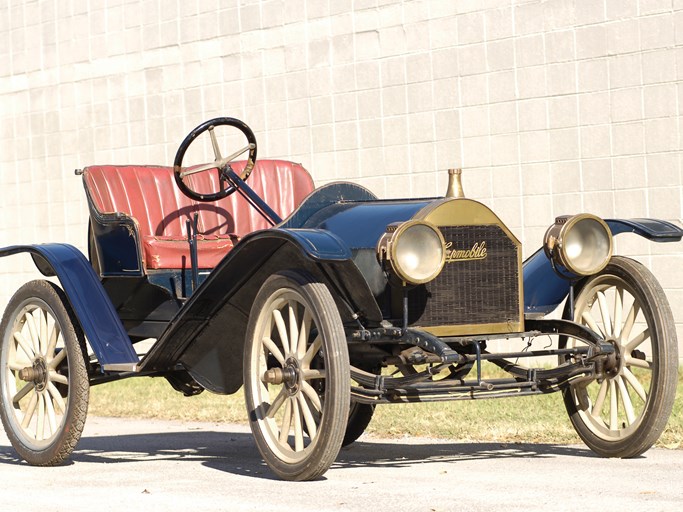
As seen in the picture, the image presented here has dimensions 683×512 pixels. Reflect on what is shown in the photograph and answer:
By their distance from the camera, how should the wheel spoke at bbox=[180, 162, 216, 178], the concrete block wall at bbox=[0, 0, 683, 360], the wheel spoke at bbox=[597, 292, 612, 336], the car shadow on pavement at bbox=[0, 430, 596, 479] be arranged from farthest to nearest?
the concrete block wall at bbox=[0, 0, 683, 360]
the wheel spoke at bbox=[180, 162, 216, 178]
the car shadow on pavement at bbox=[0, 430, 596, 479]
the wheel spoke at bbox=[597, 292, 612, 336]

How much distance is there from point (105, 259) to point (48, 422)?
3.05 feet

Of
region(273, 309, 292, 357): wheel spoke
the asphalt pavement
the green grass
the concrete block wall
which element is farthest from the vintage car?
the concrete block wall

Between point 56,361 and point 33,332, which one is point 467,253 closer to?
point 56,361

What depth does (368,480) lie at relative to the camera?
238 inches

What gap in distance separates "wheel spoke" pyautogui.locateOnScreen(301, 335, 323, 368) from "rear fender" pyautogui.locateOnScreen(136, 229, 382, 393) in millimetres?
291

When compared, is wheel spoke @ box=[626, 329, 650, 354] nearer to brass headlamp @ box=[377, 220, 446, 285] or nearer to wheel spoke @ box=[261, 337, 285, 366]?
brass headlamp @ box=[377, 220, 446, 285]

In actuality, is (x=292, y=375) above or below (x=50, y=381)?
above

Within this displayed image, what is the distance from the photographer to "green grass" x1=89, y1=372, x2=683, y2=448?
7.71 meters

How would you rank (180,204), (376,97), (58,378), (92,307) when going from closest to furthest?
1. (92,307)
2. (58,378)
3. (180,204)
4. (376,97)

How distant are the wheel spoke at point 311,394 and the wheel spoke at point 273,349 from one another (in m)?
0.18

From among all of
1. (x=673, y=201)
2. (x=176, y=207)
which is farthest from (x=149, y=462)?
(x=673, y=201)

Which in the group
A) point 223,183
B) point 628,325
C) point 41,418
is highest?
point 223,183

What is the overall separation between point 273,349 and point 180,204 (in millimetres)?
2094

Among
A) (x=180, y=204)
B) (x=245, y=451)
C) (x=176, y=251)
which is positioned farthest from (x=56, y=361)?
(x=180, y=204)
